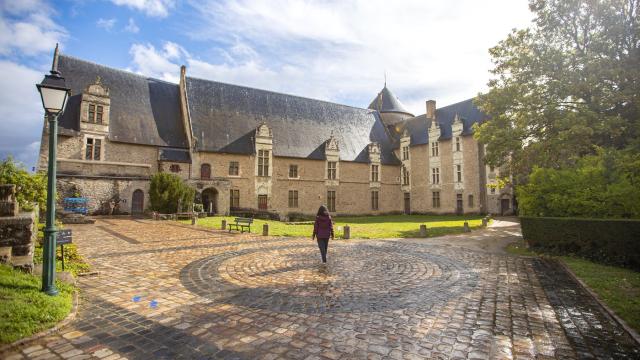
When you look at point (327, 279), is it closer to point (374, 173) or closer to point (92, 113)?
point (92, 113)

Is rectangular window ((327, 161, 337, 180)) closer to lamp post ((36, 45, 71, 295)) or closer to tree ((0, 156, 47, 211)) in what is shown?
tree ((0, 156, 47, 211))

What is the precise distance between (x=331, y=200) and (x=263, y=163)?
793 centimetres

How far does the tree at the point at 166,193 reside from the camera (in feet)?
71.5

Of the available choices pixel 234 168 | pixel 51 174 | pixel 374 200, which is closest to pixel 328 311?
pixel 51 174

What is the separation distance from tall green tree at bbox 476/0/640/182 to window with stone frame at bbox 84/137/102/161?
2558 cm

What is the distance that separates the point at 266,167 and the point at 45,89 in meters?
24.6

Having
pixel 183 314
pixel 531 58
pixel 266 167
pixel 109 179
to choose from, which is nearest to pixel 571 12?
pixel 531 58

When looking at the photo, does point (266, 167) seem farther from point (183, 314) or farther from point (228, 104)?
point (183, 314)

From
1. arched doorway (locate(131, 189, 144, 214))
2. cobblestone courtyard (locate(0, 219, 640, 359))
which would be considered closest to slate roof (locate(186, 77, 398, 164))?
arched doorway (locate(131, 189, 144, 214))

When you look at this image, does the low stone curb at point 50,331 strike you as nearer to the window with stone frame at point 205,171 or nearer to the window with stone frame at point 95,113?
the window with stone frame at point 205,171

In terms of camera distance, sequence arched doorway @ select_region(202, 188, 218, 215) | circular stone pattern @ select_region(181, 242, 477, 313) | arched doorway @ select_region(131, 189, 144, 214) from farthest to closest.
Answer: arched doorway @ select_region(202, 188, 218, 215) < arched doorway @ select_region(131, 189, 144, 214) < circular stone pattern @ select_region(181, 242, 477, 313)

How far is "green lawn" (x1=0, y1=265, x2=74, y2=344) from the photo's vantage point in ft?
12.8

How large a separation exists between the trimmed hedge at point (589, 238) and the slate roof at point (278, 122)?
2232 centimetres

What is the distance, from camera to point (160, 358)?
3.58m
